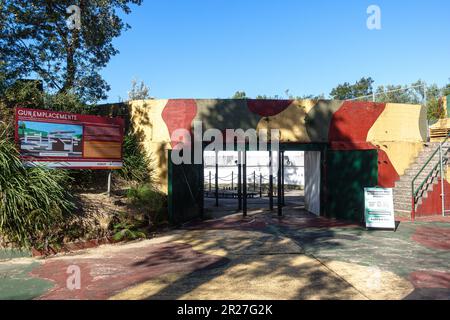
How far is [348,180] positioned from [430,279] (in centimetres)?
783

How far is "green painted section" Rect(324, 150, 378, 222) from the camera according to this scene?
43.7 feet

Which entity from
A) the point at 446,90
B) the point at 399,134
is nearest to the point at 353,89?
the point at 446,90

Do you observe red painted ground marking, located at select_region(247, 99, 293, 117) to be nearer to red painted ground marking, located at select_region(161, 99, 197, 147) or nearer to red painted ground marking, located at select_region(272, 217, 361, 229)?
red painted ground marking, located at select_region(161, 99, 197, 147)

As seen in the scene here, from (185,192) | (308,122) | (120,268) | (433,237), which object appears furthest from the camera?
(308,122)

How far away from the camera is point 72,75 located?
50.0 ft

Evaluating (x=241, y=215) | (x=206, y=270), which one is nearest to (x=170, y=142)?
(x=241, y=215)

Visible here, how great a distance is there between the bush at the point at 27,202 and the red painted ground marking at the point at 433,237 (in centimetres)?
819

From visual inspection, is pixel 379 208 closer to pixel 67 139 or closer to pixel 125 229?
pixel 125 229

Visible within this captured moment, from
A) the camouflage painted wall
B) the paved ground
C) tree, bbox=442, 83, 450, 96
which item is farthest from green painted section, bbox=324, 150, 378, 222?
tree, bbox=442, 83, 450, 96

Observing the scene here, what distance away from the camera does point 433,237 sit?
10.0 m

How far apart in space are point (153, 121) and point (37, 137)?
573 centimetres

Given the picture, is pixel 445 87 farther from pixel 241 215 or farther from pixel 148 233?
pixel 148 233

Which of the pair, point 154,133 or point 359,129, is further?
point 359,129

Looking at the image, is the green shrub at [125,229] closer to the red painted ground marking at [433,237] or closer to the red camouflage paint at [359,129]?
the red painted ground marking at [433,237]
